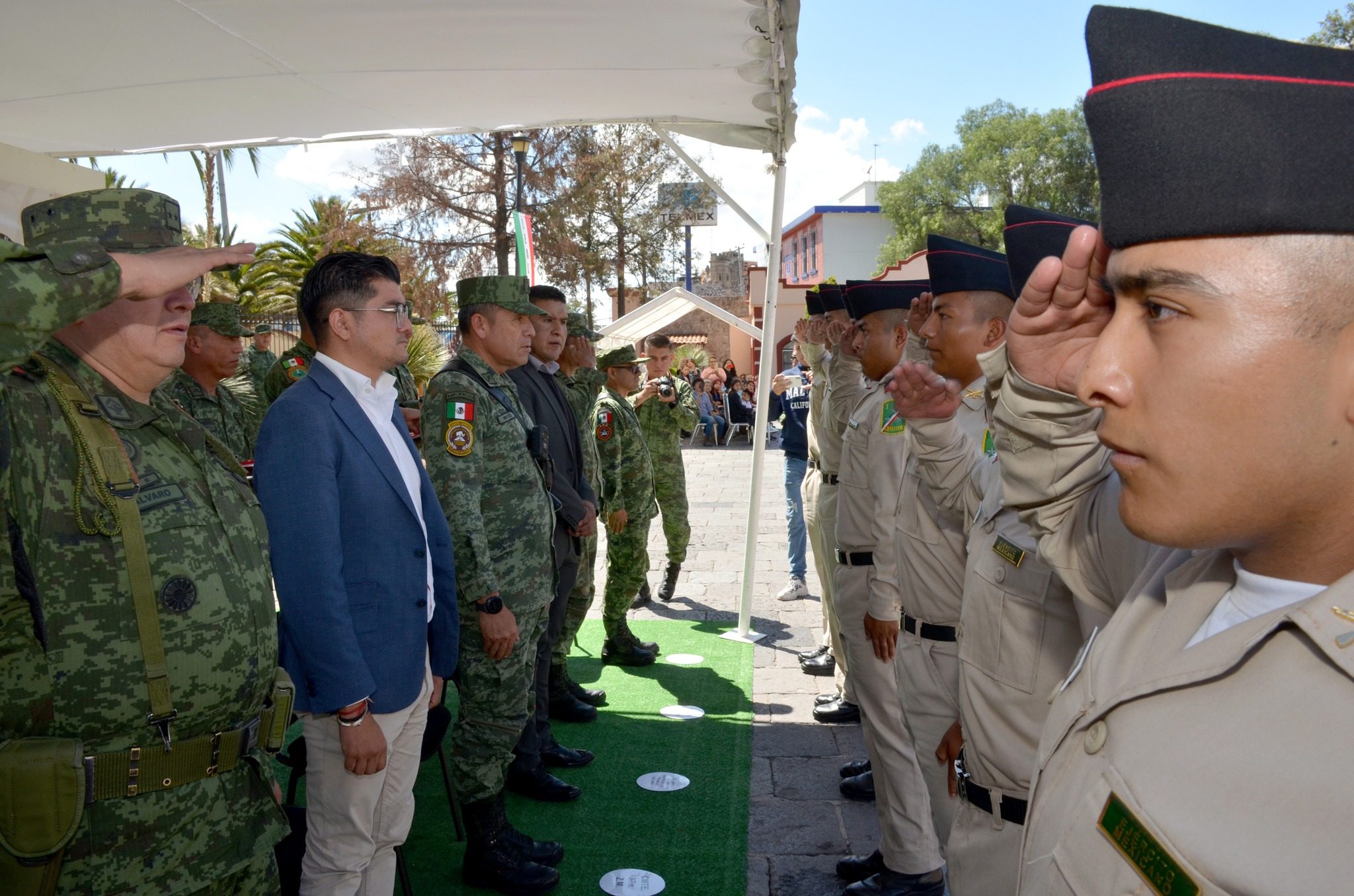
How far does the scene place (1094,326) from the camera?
1.36 m

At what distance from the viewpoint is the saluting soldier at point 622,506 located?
6.09 metres

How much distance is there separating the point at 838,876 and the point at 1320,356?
3.21m

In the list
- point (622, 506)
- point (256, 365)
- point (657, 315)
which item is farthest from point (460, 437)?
point (657, 315)

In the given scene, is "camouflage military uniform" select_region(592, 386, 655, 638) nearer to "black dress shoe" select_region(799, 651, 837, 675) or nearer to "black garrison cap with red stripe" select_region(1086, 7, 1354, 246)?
"black dress shoe" select_region(799, 651, 837, 675)

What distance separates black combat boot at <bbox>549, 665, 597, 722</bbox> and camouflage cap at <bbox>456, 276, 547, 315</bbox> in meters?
2.23

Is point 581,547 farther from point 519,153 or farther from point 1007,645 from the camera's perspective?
point 519,153

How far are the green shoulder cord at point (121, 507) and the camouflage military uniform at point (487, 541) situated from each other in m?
1.47

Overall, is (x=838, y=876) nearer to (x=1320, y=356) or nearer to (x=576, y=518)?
(x=576, y=518)

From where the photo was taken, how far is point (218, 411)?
523 cm

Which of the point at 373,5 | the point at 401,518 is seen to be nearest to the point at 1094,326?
the point at 401,518

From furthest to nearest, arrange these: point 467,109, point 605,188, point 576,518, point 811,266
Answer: point 811,266
point 605,188
point 467,109
point 576,518

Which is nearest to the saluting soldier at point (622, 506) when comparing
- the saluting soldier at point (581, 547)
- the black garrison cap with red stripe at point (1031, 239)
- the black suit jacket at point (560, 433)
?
the saluting soldier at point (581, 547)

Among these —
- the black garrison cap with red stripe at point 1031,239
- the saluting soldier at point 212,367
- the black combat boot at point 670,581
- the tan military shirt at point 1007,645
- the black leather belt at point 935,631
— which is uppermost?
the black garrison cap with red stripe at point 1031,239

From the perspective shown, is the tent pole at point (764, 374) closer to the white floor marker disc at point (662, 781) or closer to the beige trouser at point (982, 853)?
the white floor marker disc at point (662, 781)
